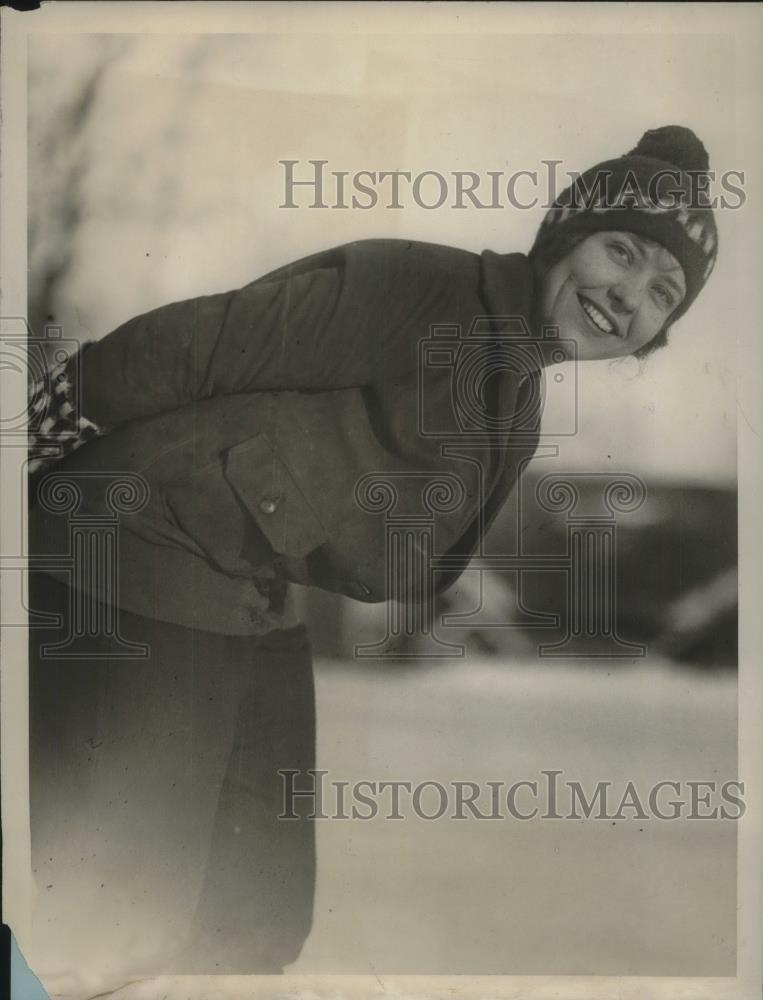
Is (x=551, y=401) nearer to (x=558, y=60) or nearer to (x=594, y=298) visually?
(x=594, y=298)

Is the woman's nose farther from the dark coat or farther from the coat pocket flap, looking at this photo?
the coat pocket flap

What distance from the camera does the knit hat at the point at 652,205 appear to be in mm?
2686

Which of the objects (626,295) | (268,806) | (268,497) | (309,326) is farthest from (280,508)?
(626,295)

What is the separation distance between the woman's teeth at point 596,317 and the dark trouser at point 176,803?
4.24 feet

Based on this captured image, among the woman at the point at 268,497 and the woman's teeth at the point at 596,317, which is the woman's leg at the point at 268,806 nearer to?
the woman at the point at 268,497

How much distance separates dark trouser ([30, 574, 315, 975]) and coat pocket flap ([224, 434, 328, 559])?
282 millimetres

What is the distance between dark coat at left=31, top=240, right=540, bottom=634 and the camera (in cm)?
267

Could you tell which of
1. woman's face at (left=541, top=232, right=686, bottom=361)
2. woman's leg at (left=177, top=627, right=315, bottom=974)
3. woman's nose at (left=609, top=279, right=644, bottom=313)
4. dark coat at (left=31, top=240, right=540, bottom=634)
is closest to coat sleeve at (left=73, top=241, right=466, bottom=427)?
dark coat at (left=31, top=240, right=540, bottom=634)

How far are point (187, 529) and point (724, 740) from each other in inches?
67.7

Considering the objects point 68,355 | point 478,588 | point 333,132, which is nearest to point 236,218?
point 333,132

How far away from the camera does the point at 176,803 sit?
267 centimetres

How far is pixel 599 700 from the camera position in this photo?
267 centimetres

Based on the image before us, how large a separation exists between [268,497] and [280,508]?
0.16 ft

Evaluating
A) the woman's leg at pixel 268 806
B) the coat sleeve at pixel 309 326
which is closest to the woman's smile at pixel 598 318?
the coat sleeve at pixel 309 326
